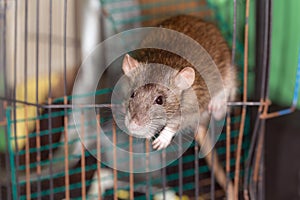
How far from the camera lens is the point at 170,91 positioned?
1016 mm

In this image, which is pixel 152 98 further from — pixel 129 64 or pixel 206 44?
pixel 206 44

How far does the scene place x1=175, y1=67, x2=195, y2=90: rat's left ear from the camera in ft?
3.25

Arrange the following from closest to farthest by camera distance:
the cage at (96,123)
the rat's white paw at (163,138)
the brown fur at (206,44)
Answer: the rat's white paw at (163,138) → the brown fur at (206,44) → the cage at (96,123)

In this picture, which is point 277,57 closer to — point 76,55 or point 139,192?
point 139,192

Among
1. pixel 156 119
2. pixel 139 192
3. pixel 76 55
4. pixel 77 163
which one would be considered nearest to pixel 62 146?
pixel 77 163

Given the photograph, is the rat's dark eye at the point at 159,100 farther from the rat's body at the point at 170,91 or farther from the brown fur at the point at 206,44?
the brown fur at the point at 206,44

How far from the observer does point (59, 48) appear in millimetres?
2049

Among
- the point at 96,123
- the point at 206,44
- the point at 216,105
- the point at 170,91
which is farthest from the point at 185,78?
the point at 96,123

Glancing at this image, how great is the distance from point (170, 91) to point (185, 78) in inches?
1.4

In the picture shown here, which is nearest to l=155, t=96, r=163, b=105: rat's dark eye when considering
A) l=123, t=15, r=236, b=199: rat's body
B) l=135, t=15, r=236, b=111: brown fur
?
l=123, t=15, r=236, b=199: rat's body

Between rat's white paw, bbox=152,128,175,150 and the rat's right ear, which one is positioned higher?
the rat's right ear

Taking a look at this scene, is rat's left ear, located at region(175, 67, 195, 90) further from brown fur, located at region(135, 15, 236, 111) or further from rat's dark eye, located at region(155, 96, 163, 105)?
brown fur, located at region(135, 15, 236, 111)

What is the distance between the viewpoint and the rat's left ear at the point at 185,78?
0.99 m

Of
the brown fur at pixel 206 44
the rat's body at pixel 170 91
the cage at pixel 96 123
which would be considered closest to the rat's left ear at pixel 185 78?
the rat's body at pixel 170 91
